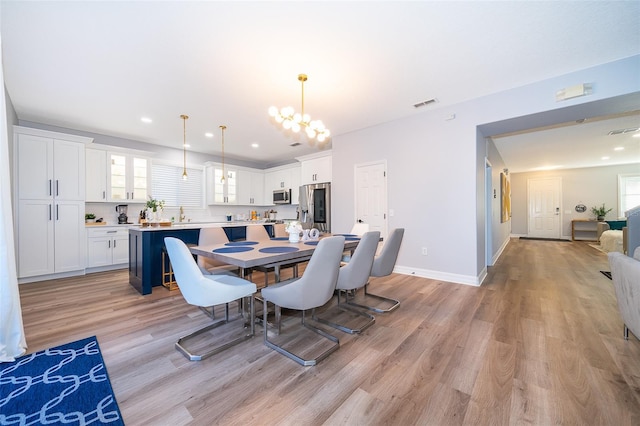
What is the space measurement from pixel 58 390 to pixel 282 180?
5.74m

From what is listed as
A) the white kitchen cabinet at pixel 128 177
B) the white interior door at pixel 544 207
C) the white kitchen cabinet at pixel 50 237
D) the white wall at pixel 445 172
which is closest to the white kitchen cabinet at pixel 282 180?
the white wall at pixel 445 172

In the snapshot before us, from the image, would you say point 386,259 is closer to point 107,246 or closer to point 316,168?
point 316,168

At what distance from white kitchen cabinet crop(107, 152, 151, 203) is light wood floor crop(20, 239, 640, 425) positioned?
239cm

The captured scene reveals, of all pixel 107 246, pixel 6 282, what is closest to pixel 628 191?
pixel 6 282

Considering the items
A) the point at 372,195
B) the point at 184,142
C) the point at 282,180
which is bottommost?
the point at 372,195

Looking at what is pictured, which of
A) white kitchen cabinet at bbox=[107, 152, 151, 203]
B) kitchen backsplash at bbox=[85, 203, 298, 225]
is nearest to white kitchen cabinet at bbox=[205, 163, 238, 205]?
kitchen backsplash at bbox=[85, 203, 298, 225]

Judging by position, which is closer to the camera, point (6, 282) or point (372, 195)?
point (6, 282)

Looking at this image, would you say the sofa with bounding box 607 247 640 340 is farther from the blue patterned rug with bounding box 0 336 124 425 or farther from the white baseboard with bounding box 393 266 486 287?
the blue patterned rug with bounding box 0 336 124 425

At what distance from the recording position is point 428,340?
210 cm

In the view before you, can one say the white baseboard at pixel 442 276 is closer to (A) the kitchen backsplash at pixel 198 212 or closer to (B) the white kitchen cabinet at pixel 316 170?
(B) the white kitchen cabinet at pixel 316 170

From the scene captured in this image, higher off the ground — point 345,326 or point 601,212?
point 601,212

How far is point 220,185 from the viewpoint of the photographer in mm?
6402

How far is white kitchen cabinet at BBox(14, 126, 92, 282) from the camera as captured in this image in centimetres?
375

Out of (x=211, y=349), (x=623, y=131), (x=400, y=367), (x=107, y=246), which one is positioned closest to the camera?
(x=400, y=367)
